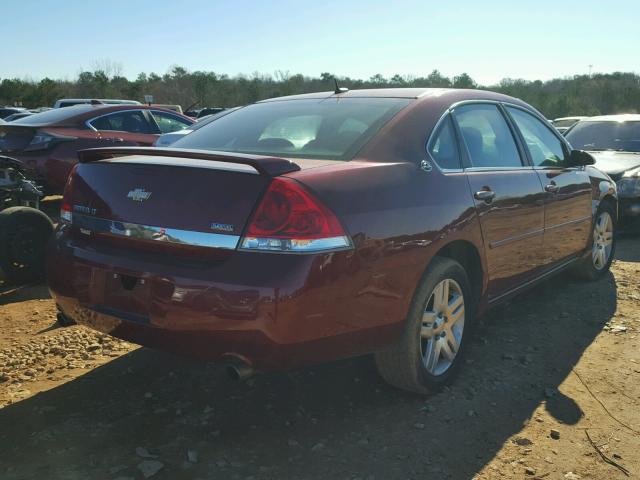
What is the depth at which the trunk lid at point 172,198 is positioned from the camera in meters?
2.50

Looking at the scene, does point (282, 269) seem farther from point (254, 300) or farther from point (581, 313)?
point (581, 313)

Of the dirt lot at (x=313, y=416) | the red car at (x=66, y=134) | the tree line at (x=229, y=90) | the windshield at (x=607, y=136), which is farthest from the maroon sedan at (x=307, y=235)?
the tree line at (x=229, y=90)

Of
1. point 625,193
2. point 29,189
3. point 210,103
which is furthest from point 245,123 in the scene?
point 210,103

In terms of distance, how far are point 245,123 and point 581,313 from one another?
304 cm

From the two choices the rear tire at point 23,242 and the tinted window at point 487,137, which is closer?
the tinted window at point 487,137

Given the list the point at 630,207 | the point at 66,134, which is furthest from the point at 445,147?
the point at 66,134

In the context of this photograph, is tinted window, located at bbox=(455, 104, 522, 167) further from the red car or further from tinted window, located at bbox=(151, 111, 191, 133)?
tinted window, located at bbox=(151, 111, 191, 133)

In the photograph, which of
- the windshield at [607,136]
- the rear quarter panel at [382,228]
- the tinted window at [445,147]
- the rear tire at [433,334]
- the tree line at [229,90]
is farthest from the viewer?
the tree line at [229,90]

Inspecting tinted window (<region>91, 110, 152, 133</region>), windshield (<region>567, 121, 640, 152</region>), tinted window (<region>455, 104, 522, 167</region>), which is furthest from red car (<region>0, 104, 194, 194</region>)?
windshield (<region>567, 121, 640, 152</region>)

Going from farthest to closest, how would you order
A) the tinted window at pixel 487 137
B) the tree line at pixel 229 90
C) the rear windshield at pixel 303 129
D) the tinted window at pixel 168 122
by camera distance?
1. the tree line at pixel 229 90
2. the tinted window at pixel 168 122
3. the tinted window at pixel 487 137
4. the rear windshield at pixel 303 129

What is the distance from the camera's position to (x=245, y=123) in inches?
143

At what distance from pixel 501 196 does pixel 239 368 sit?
204cm

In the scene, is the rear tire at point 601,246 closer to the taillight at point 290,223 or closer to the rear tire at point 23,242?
the taillight at point 290,223

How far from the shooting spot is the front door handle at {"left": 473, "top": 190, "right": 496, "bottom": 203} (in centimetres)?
342
